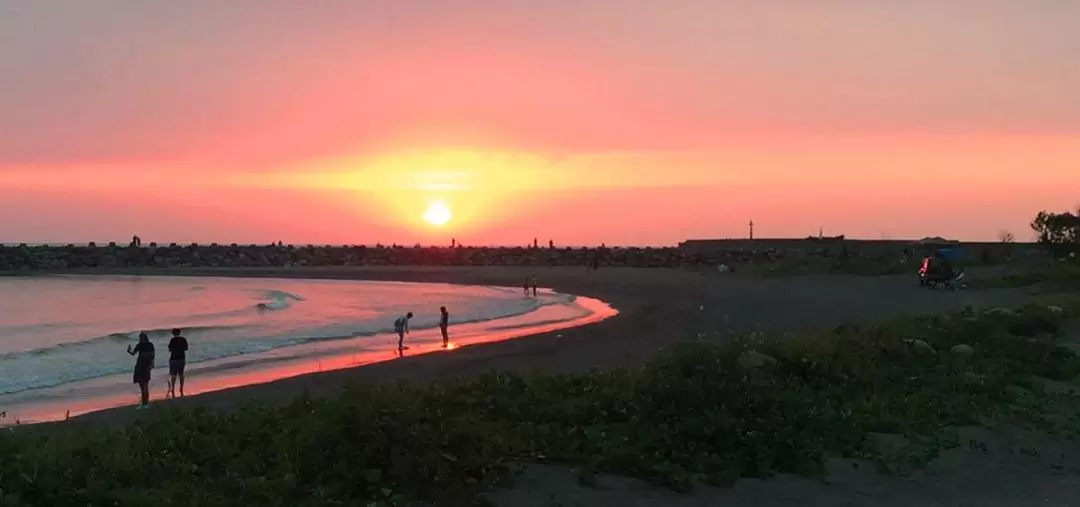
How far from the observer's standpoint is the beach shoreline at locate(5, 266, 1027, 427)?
724 inches

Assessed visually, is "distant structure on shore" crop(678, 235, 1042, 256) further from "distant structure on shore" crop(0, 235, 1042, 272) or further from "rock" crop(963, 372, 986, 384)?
"rock" crop(963, 372, 986, 384)

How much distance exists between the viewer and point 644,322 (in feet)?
102

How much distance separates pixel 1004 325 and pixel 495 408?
12430 mm

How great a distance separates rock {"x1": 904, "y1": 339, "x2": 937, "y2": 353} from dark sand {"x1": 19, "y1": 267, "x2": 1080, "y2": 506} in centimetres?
407

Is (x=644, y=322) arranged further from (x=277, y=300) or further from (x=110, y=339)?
(x=277, y=300)

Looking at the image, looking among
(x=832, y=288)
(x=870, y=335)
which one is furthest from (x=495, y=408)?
(x=832, y=288)

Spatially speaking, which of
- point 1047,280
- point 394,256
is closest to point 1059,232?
point 1047,280

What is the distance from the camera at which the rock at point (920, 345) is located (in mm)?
14148

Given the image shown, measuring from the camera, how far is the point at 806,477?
8.36m

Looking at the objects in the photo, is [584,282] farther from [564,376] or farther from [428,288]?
[564,376]

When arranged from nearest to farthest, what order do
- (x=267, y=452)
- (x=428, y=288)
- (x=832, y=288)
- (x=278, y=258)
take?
1. (x=267, y=452)
2. (x=832, y=288)
3. (x=428, y=288)
4. (x=278, y=258)

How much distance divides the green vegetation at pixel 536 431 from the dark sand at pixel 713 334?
31 cm

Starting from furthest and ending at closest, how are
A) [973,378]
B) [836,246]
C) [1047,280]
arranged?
[836,246]
[1047,280]
[973,378]

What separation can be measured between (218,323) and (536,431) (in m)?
29.2
